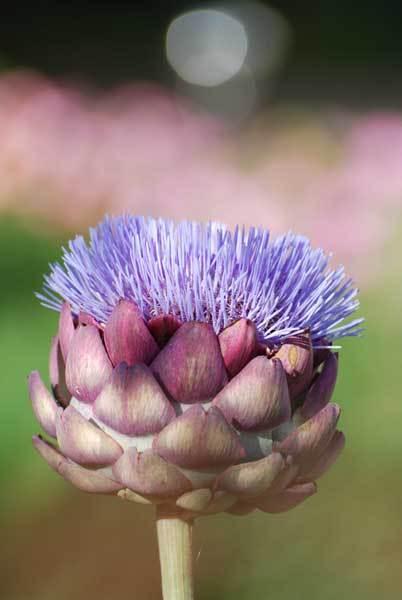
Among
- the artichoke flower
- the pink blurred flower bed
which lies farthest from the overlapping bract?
the pink blurred flower bed

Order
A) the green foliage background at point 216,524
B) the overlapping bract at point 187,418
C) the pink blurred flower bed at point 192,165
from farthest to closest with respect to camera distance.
Result: the pink blurred flower bed at point 192,165 → the green foliage background at point 216,524 → the overlapping bract at point 187,418

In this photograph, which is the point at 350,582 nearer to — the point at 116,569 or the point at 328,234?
the point at 116,569

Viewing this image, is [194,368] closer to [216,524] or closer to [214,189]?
[216,524]

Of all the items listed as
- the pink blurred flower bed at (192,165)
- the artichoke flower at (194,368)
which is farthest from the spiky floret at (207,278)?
the pink blurred flower bed at (192,165)

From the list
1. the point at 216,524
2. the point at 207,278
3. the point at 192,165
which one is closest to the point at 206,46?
the point at 192,165

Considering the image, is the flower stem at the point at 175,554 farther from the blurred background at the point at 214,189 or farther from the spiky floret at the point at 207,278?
the blurred background at the point at 214,189

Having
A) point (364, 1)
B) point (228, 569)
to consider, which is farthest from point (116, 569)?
point (364, 1)

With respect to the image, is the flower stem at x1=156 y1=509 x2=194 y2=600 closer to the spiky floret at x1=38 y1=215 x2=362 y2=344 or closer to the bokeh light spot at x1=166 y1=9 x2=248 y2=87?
the spiky floret at x1=38 y1=215 x2=362 y2=344
